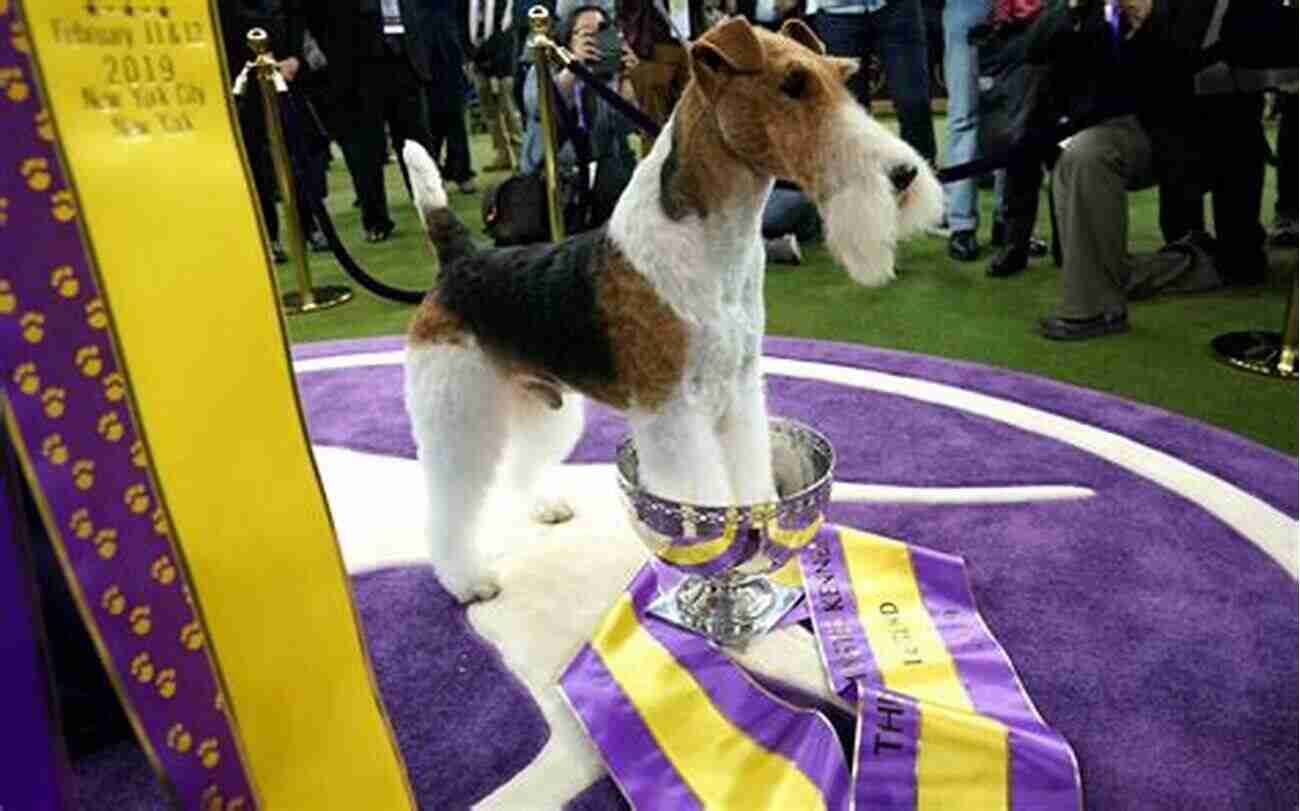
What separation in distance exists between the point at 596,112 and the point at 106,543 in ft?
12.9

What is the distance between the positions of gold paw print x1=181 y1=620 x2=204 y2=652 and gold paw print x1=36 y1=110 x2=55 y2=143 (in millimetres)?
409

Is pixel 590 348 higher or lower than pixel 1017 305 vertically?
higher

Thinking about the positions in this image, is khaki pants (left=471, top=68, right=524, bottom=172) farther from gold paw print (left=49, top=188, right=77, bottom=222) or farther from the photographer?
gold paw print (left=49, top=188, right=77, bottom=222)

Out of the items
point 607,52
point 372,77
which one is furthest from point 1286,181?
point 372,77

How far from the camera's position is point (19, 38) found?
30.0 inches

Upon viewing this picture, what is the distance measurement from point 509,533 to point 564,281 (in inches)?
30.6

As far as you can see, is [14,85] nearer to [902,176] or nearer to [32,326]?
[32,326]

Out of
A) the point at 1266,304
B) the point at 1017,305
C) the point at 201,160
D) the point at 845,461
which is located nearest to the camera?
the point at 201,160

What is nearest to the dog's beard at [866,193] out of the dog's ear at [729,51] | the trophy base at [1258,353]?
the dog's ear at [729,51]

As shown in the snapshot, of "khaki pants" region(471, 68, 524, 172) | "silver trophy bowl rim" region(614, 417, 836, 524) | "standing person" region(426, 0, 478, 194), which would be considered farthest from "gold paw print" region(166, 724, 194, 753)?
"khaki pants" region(471, 68, 524, 172)

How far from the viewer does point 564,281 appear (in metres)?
1.65

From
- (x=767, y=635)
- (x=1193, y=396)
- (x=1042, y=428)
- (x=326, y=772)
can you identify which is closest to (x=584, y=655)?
(x=767, y=635)

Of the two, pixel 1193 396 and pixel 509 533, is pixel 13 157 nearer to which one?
pixel 509 533

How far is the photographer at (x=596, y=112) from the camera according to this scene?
4176 mm
